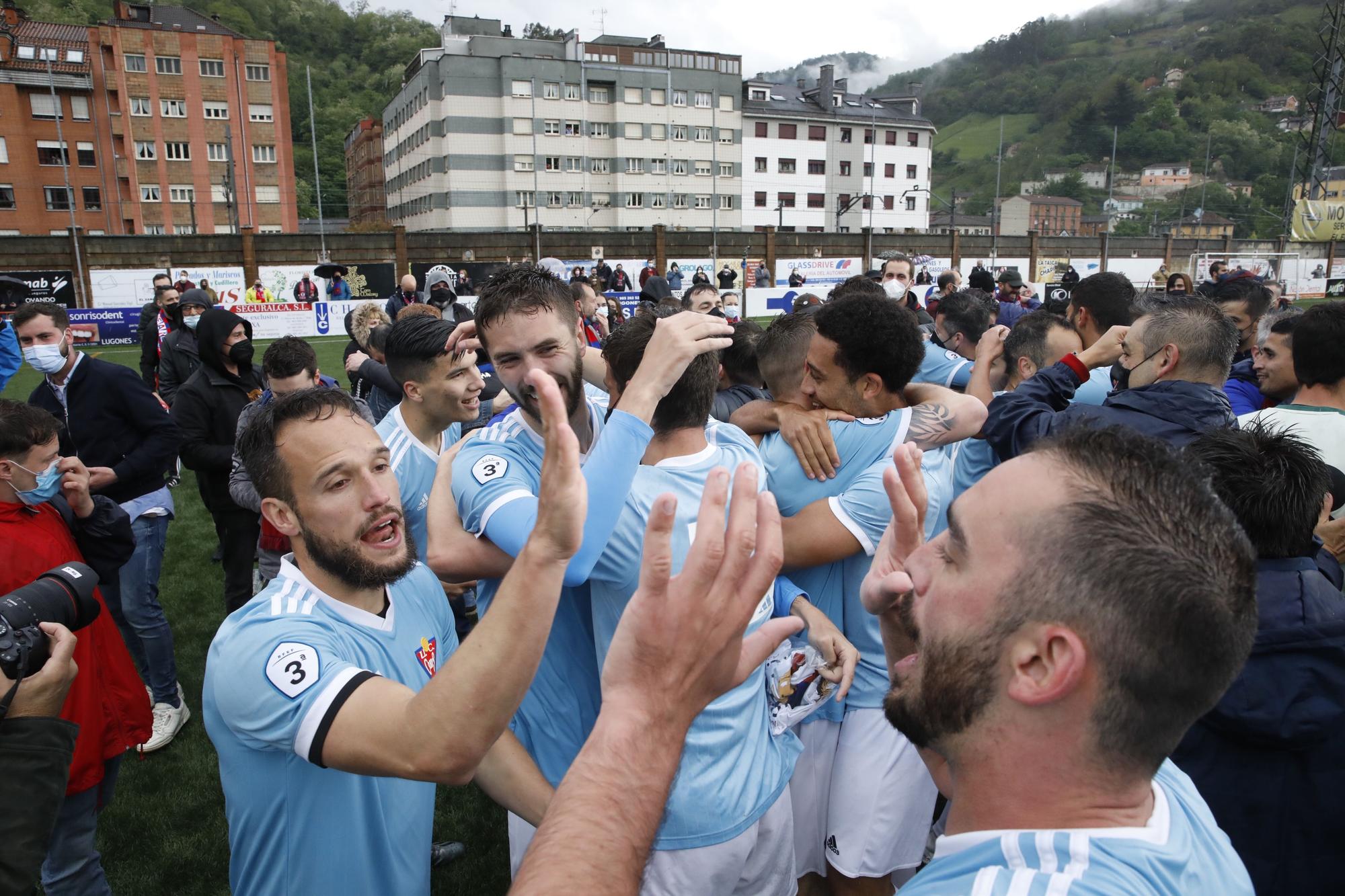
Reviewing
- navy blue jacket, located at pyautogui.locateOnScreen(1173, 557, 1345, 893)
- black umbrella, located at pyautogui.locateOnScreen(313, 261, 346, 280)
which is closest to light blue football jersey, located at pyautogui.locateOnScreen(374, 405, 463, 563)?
navy blue jacket, located at pyautogui.locateOnScreen(1173, 557, 1345, 893)

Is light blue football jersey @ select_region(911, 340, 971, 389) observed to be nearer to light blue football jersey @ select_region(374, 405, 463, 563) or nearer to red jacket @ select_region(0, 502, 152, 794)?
light blue football jersey @ select_region(374, 405, 463, 563)

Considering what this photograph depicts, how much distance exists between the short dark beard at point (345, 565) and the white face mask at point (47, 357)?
4072mm

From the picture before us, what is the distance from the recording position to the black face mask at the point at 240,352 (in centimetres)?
539

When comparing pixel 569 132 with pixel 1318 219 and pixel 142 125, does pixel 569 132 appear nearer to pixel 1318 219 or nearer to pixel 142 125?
pixel 142 125

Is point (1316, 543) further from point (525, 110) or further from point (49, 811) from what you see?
point (525, 110)

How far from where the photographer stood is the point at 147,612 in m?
4.70

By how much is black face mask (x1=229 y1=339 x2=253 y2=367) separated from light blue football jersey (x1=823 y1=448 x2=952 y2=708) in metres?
4.48

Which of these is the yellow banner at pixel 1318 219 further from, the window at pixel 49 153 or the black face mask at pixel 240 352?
the window at pixel 49 153

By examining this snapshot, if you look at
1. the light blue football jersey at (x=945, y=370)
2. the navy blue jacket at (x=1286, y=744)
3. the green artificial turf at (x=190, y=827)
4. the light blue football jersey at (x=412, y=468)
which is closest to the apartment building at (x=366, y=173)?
the green artificial turf at (x=190, y=827)

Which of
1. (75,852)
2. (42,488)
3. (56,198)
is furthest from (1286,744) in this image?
(56,198)

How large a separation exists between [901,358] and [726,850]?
184 centimetres

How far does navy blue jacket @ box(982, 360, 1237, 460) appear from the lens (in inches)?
125

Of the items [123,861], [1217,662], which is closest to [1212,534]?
[1217,662]

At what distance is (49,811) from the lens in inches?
69.4
